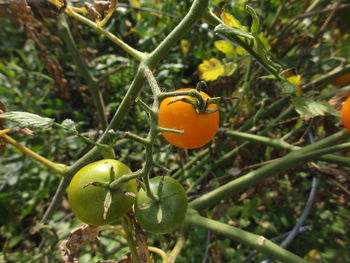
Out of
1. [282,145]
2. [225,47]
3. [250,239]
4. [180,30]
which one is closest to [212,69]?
[225,47]

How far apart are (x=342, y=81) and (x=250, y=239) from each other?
63cm

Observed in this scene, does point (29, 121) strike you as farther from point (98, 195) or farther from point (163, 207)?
point (163, 207)

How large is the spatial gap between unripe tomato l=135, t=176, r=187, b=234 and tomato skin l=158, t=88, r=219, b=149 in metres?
0.09

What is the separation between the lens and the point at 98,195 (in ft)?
1.97

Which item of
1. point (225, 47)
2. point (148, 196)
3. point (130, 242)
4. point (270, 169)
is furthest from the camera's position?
point (225, 47)

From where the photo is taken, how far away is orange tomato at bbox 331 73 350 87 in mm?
1026

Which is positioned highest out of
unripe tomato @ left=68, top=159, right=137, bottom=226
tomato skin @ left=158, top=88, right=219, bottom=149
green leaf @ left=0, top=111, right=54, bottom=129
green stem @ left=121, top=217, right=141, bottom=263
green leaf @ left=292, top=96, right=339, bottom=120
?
green leaf @ left=292, top=96, right=339, bottom=120

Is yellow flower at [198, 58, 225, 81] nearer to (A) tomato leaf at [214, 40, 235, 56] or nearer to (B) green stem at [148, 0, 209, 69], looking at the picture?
(A) tomato leaf at [214, 40, 235, 56]

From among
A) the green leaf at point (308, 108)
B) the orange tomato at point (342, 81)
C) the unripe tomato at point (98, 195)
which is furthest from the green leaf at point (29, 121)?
the orange tomato at point (342, 81)

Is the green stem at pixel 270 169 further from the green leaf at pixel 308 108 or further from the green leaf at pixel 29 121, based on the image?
the green leaf at pixel 29 121

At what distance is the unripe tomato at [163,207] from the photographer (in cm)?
61

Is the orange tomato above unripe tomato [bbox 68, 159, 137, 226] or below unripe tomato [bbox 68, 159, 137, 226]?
above

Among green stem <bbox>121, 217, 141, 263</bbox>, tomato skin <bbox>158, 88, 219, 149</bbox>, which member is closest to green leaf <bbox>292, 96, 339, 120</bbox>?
tomato skin <bbox>158, 88, 219, 149</bbox>

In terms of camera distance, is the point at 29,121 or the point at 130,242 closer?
the point at 29,121
